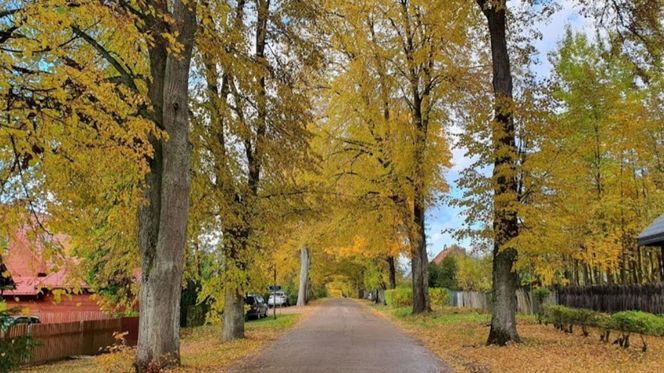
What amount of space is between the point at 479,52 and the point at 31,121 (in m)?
21.4

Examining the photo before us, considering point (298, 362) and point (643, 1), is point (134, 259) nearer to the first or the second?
point (298, 362)

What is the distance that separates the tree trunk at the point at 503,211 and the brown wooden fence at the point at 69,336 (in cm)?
1064

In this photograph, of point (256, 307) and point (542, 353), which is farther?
point (256, 307)

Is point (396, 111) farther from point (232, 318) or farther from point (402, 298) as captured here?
point (402, 298)

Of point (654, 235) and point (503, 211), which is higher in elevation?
point (503, 211)

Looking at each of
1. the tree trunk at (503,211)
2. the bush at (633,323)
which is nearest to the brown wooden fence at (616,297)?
the bush at (633,323)

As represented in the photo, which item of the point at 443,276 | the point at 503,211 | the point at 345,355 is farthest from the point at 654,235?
the point at 443,276

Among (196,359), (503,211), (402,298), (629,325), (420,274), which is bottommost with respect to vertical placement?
(196,359)

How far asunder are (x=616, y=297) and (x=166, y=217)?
1766 centimetres

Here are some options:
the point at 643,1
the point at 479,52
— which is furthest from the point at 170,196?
the point at 479,52

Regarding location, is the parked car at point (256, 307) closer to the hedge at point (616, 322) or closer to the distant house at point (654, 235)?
the hedge at point (616, 322)

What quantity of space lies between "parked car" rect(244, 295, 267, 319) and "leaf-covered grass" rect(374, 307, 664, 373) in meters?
14.6

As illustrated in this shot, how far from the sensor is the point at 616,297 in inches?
837

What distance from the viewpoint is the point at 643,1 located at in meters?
14.3
